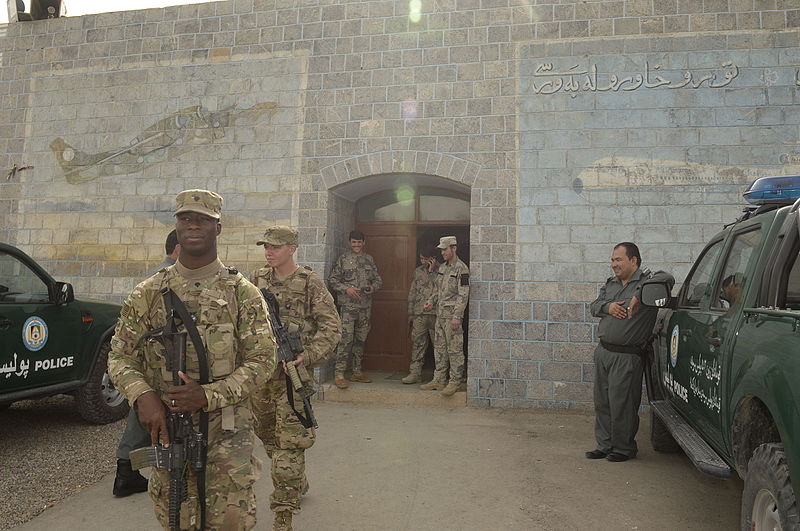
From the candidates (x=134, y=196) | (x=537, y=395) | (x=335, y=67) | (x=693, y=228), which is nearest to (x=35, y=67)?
(x=134, y=196)

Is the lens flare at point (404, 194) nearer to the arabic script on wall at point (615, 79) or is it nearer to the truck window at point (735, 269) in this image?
the arabic script on wall at point (615, 79)

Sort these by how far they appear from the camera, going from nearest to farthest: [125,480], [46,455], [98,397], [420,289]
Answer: [125,480] < [46,455] < [98,397] < [420,289]

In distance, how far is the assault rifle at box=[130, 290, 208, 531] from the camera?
2.08m

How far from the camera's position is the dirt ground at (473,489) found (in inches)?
132

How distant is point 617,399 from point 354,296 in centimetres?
333

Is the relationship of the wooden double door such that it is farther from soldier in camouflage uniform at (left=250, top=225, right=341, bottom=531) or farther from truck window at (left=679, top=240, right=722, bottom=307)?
soldier in camouflage uniform at (left=250, top=225, right=341, bottom=531)

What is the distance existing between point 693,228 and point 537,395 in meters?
2.44

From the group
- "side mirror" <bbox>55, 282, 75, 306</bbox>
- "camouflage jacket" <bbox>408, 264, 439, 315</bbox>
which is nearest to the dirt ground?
"side mirror" <bbox>55, 282, 75, 306</bbox>

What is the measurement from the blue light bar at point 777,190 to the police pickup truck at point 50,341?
5105 millimetres

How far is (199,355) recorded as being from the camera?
2188mm

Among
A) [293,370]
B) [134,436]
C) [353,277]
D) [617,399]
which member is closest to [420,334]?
[353,277]

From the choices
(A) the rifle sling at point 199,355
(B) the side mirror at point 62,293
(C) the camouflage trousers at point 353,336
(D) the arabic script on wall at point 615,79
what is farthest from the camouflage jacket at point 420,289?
(A) the rifle sling at point 199,355

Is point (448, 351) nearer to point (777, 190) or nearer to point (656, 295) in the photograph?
point (656, 295)

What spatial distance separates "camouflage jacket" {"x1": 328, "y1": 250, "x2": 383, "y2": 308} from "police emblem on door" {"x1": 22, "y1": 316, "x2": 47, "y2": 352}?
3.10m
